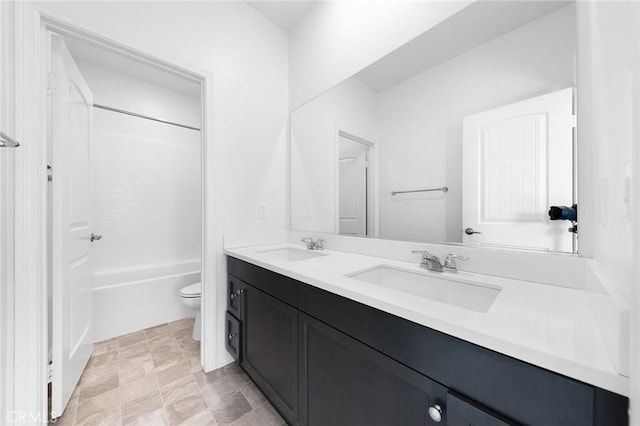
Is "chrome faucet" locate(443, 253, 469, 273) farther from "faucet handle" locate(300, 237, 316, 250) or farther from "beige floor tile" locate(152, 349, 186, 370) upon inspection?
"beige floor tile" locate(152, 349, 186, 370)

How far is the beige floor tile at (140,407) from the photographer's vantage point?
1.22 metres

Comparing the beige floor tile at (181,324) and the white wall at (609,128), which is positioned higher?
the white wall at (609,128)

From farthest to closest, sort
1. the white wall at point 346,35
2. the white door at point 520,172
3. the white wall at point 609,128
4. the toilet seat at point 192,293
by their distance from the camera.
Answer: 1. the toilet seat at point 192,293
2. the white wall at point 346,35
3. the white door at point 520,172
4. the white wall at point 609,128

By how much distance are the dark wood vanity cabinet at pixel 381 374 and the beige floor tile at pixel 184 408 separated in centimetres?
31

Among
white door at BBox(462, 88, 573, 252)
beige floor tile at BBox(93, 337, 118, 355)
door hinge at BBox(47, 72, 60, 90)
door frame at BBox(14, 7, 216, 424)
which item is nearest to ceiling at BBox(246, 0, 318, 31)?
door frame at BBox(14, 7, 216, 424)

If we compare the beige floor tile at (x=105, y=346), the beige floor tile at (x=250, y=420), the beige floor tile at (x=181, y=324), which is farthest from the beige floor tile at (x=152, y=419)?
the beige floor tile at (x=181, y=324)

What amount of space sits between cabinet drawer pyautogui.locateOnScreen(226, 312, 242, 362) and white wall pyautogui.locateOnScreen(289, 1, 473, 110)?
1.66 meters

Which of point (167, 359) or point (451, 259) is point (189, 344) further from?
point (451, 259)

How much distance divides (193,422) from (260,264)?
0.84 meters

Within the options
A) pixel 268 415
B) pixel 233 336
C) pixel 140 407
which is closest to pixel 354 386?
pixel 268 415

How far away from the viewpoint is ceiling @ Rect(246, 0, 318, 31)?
1765 millimetres

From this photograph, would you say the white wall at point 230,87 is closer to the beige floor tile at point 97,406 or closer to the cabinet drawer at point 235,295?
the cabinet drawer at point 235,295

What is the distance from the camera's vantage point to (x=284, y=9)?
5.96 ft

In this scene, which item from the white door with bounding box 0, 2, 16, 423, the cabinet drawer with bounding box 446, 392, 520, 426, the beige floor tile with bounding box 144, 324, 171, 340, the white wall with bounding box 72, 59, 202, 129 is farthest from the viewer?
the white wall with bounding box 72, 59, 202, 129
